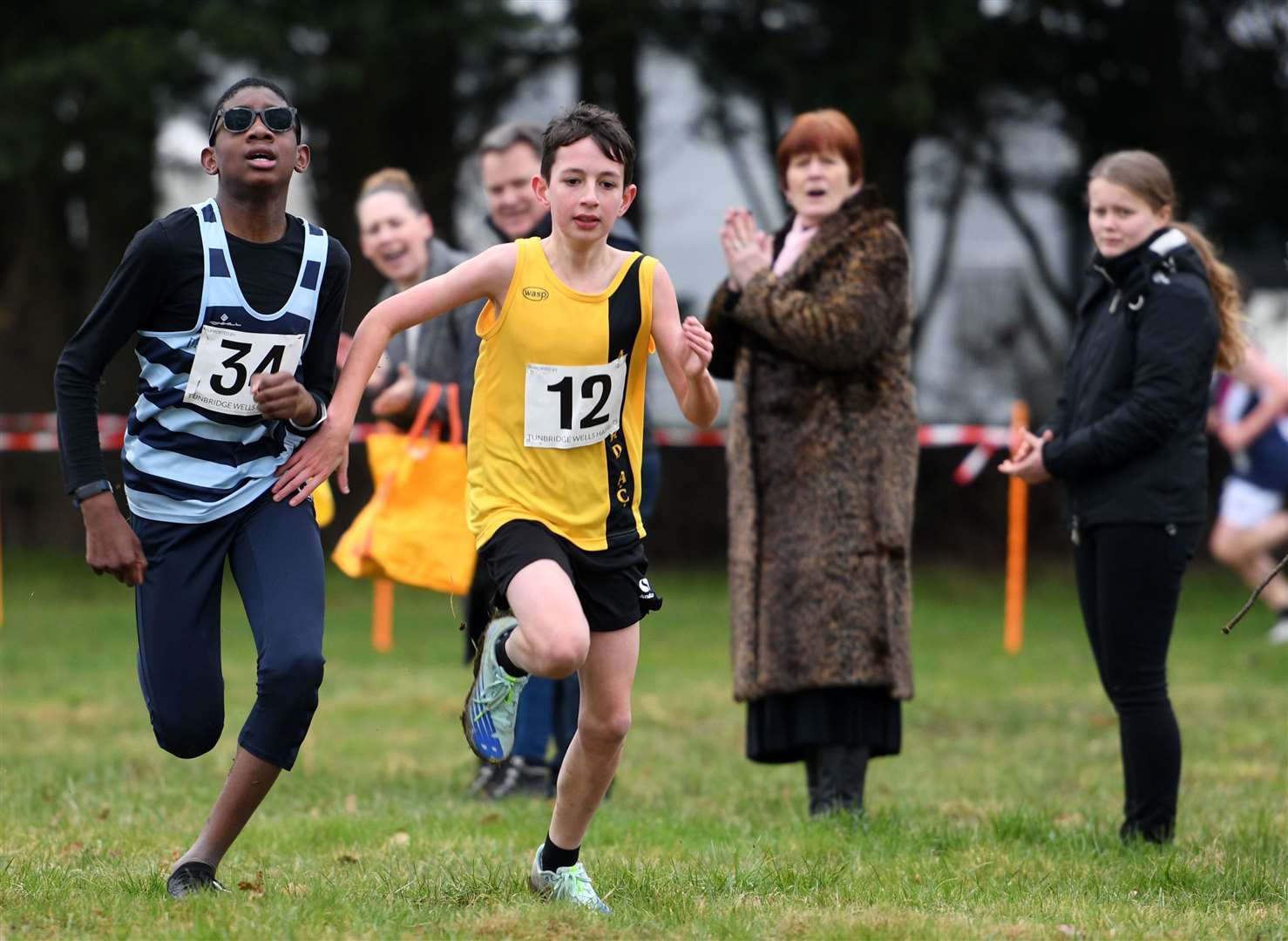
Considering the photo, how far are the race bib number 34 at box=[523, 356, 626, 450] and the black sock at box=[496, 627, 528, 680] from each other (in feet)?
1.63

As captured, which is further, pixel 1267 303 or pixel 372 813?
pixel 1267 303

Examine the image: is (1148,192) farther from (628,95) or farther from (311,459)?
(628,95)

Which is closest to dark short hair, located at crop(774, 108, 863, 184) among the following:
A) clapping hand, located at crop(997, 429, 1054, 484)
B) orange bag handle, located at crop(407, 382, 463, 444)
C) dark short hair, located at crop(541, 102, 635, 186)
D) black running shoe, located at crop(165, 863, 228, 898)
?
clapping hand, located at crop(997, 429, 1054, 484)

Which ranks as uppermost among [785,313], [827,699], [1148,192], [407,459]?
[1148,192]

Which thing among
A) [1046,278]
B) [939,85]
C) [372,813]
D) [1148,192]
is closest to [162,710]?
[372,813]

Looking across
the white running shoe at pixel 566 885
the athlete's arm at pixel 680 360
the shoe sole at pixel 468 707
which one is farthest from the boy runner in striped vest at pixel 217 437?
the athlete's arm at pixel 680 360

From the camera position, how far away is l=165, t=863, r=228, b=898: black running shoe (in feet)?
15.0

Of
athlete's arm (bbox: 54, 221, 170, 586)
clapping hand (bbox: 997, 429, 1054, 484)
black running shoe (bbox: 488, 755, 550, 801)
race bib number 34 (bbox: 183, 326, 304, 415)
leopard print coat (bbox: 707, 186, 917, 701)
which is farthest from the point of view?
black running shoe (bbox: 488, 755, 550, 801)

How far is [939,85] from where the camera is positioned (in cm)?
1734

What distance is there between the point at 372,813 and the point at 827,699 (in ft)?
5.44

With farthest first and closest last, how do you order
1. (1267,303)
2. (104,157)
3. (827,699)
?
(1267,303), (104,157), (827,699)

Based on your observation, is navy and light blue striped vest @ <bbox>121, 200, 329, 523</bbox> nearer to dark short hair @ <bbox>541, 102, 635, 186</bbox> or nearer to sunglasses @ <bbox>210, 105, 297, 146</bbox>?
sunglasses @ <bbox>210, 105, 297, 146</bbox>

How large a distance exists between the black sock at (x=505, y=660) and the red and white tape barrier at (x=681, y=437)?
26.1ft

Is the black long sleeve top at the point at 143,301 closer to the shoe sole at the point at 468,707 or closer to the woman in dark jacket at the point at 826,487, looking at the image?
the shoe sole at the point at 468,707
